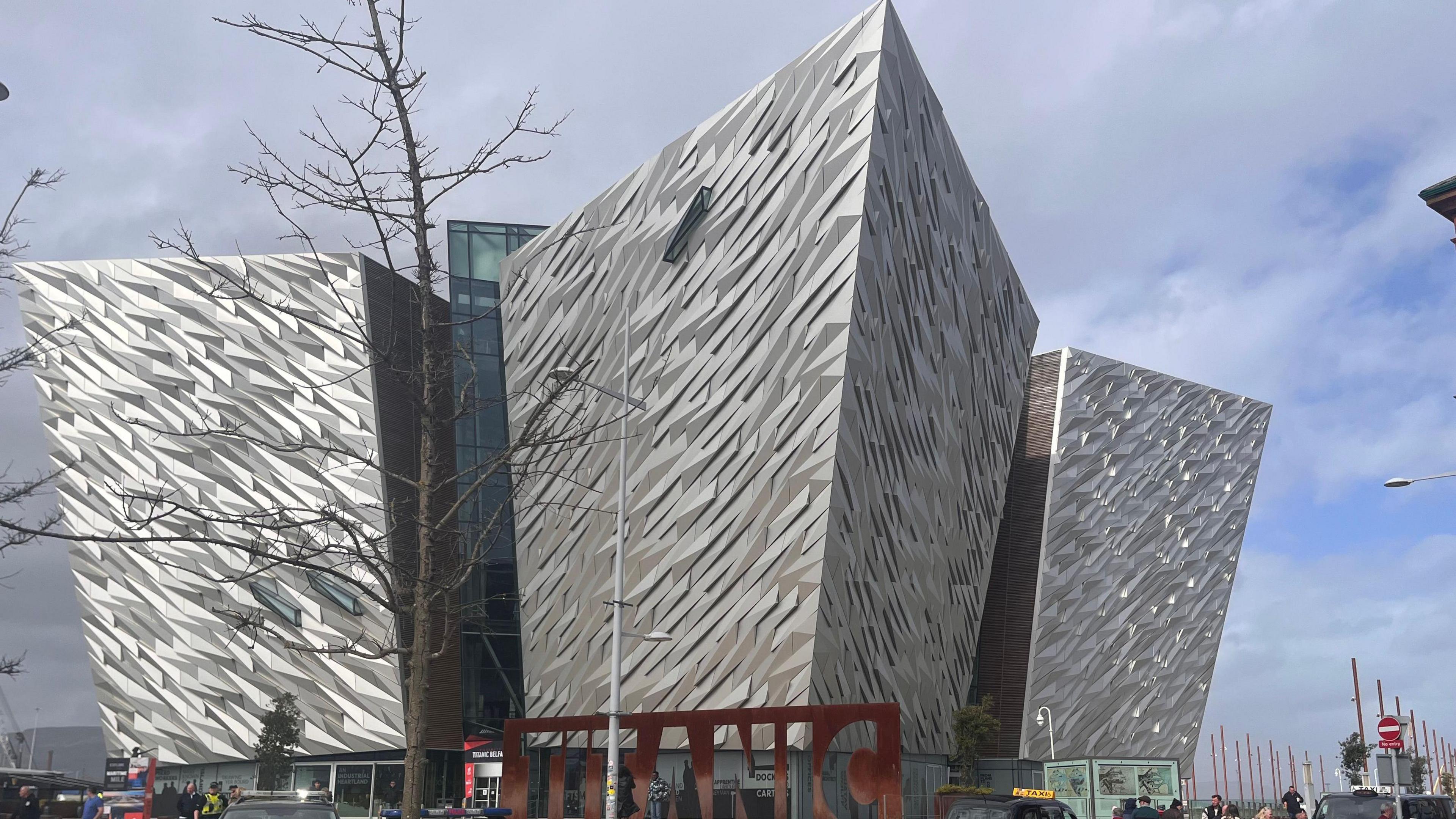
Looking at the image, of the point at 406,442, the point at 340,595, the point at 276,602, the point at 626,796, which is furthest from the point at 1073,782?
the point at 276,602

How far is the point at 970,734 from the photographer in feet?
135

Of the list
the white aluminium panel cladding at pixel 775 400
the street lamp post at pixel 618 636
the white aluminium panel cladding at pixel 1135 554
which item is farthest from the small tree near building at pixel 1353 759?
the street lamp post at pixel 618 636

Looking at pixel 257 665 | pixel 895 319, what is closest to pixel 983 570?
pixel 895 319

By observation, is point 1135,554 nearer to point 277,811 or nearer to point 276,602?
point 276,602

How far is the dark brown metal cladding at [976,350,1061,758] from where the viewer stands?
49.0 m

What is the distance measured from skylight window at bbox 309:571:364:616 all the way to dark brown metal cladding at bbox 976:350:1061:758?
25.2 m

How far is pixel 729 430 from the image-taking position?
3438cm

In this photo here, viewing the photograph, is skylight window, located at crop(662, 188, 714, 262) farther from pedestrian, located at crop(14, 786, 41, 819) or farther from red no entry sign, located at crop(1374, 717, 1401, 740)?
red no entry sign, located at crop(1374, 717, 1401, 740)

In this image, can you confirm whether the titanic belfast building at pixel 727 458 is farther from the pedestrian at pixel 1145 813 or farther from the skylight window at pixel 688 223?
the pedestrian at pixel 1145 813

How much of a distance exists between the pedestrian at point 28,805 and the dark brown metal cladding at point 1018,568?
36.4m

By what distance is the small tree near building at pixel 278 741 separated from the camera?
128 feet

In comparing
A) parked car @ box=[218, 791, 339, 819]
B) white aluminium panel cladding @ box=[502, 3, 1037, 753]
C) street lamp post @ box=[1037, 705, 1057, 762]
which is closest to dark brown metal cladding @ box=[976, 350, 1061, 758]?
street lamp post @ box=[1037, 705, 1057, 762]

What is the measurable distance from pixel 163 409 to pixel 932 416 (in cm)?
2735

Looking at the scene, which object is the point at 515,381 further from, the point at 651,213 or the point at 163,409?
the point at 163,409
